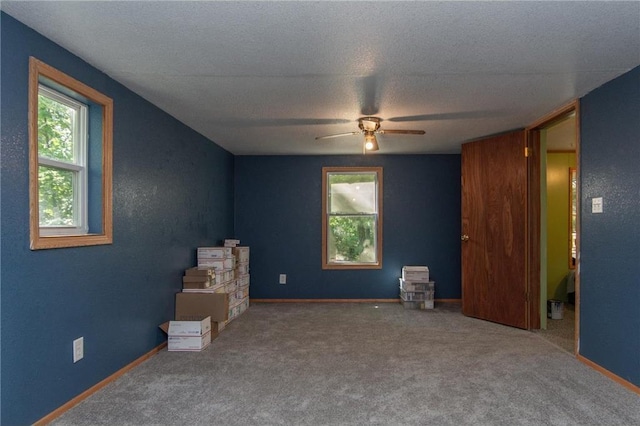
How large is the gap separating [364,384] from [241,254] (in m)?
2.87

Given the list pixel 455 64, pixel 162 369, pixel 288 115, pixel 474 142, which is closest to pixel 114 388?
pixel 162 369

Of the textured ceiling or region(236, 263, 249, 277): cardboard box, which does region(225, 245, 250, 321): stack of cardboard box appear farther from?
the textured ceiling

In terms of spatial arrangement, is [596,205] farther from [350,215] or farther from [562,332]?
[350,215]

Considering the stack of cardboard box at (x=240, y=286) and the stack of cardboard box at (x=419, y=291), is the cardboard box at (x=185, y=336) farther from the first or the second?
the stack of cardboard box at (x=419, y=291)

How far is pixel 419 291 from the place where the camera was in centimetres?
556

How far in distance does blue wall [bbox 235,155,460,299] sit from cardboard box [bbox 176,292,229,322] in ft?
6.86

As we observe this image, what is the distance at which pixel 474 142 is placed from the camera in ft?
16.4

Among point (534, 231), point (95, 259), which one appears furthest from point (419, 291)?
point (95, 259)

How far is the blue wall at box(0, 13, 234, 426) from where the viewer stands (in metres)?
2.04

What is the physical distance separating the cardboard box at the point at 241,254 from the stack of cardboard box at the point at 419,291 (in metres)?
2.24

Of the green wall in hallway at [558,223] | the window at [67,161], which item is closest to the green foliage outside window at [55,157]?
the window at [67,161]

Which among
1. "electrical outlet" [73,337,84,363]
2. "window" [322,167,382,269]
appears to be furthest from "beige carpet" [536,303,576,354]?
"electrical outlet" [73,337,84,363]

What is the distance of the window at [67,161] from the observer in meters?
2.19

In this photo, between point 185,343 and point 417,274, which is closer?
point 185,343
